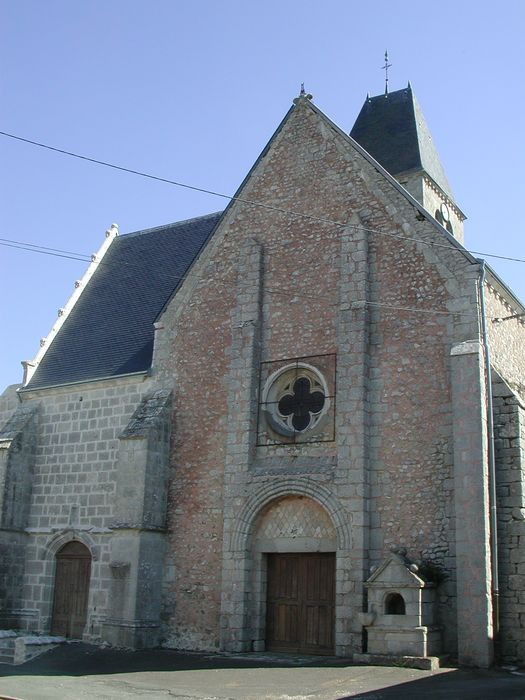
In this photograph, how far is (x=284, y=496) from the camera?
1551cm

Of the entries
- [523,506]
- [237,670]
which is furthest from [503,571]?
[237,670]

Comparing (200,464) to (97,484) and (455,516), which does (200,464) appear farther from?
(455,516)

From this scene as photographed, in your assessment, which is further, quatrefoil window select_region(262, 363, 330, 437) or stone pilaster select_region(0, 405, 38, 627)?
stone pilaster select_region(0, 405, 38, 627)

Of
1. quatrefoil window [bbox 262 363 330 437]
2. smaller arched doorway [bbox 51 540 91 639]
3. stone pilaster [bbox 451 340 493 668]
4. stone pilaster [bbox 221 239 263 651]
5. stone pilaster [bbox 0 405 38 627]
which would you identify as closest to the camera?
stone pilaster [bbox 451 340 493 668]

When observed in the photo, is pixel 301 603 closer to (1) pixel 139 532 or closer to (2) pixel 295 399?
(1) pixel 139 532

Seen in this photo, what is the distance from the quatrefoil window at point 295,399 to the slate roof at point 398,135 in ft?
28.8

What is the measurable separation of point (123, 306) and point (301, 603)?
30.1 feet

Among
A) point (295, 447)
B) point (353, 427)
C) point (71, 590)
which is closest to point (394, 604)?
point (353, 427)

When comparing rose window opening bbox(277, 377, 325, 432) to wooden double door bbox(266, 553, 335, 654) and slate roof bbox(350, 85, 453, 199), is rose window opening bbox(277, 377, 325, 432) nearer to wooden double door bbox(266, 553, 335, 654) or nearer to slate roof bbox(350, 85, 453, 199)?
wooden double door bbox(266, 553, 335, 654)

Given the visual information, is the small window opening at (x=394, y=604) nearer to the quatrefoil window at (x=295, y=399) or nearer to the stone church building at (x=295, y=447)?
the stone church building at (x=295, y=447)

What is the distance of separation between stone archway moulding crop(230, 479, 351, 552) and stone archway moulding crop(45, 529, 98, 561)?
3.68 m

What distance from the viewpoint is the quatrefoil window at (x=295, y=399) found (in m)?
15.8

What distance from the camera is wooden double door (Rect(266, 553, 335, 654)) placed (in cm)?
1473

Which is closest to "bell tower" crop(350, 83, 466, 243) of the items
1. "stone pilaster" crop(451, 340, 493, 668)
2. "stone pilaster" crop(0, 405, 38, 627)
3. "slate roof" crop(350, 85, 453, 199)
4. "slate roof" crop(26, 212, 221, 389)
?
"slate roof" crop(350, 85, 453, 199)
